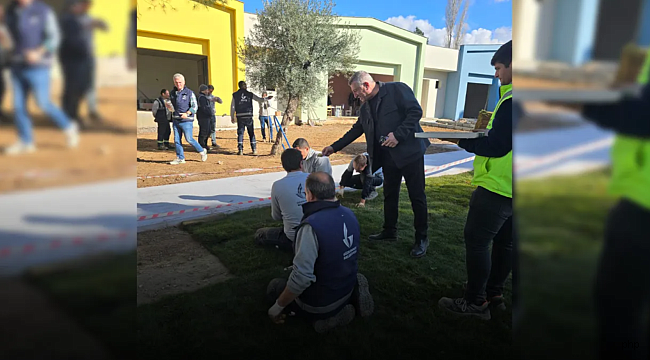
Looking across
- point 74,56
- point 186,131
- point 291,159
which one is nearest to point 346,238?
point 291,159

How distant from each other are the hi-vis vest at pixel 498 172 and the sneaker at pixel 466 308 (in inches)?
34.1

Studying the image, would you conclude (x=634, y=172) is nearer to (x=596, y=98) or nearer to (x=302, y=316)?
(x=596, y=98)

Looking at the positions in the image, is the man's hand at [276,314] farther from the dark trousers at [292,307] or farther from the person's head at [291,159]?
the person's head at [291,159]

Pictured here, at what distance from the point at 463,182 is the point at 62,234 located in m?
6.78

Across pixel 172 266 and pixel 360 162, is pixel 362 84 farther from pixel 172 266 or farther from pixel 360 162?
Answer: pixel 172 266

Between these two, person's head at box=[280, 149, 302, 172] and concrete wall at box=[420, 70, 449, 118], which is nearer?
person's head at box=[280, 149, 302, 172]

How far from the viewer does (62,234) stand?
2.37 ft

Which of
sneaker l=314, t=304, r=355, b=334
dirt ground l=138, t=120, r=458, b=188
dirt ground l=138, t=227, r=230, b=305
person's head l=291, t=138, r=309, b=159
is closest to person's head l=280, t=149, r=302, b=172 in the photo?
person's head l=291, t=138, r=309, b=159

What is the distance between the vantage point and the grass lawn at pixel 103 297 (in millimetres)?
763

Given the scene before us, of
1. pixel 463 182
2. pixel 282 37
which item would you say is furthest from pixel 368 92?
pixel 282 37

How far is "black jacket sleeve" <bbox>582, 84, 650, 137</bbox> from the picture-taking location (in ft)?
2.11

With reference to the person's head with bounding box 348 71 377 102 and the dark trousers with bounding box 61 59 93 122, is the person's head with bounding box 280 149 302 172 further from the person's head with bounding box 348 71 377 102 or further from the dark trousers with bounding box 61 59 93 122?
the dark trousers with bounding box 61 59 93 122

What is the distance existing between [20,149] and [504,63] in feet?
7.40

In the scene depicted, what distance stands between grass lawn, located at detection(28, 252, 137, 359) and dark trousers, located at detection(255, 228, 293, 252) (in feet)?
8.17
